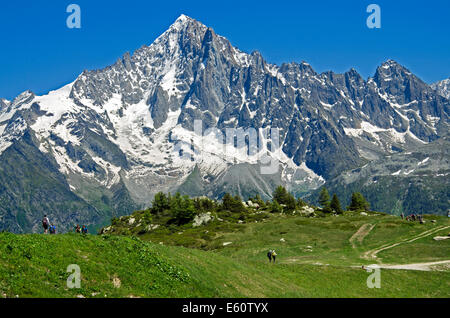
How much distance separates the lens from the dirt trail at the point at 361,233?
3525 inches

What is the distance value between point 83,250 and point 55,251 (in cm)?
295

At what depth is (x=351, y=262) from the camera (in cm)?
6619

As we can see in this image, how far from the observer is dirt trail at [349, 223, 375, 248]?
89.5 meters

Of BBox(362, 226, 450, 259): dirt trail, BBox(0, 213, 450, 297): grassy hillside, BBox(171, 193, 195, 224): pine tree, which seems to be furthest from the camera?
BBox(171, 193, 195, 224): pine tree

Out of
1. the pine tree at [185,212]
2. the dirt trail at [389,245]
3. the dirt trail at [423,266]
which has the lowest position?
the dirt trail at [423,266]

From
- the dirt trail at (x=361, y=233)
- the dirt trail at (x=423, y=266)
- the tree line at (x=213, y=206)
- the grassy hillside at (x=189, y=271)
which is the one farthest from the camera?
the tree line at (x=213, y=206)

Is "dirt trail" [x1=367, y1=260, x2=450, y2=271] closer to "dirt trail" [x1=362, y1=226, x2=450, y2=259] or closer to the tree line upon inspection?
"dirt trail" [x1=362, y1=226, x2=450, y2=259]

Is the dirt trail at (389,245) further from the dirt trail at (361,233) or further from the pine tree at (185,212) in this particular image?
the pine tree at (185,212)

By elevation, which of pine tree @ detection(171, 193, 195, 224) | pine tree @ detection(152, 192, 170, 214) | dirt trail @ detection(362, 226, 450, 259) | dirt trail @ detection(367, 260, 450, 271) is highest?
pine tree @ detection(152, 192, 170, 214)

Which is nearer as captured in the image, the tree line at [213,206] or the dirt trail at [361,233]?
the dirt trail at [361,233]

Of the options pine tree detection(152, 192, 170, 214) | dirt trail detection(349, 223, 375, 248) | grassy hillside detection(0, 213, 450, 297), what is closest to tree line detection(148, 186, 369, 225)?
pine tree detection(152, 192, 170, 214)

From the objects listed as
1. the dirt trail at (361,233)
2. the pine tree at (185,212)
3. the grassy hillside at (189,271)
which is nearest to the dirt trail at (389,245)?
the grassy hillside at (189,271)

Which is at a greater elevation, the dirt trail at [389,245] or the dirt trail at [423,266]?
the dirt trail at [389,245]

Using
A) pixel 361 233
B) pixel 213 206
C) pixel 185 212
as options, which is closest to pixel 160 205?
pixel 213 206
